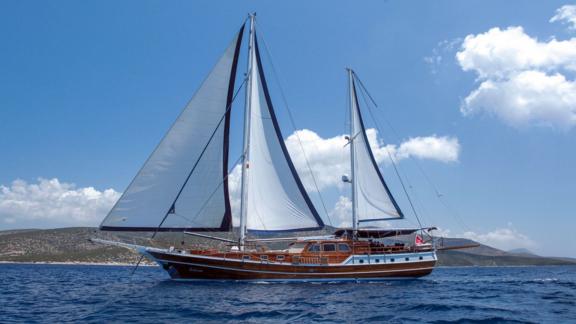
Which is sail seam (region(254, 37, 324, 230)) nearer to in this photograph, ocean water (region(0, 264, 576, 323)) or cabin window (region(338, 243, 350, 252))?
cabin window (region(338, 243, 350, 252))

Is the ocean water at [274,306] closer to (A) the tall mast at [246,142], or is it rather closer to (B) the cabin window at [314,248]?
(A) the tall mast at [246,142]

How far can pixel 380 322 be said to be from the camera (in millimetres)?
15102

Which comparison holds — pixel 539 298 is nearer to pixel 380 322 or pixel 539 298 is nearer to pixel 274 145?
pixel 380 322

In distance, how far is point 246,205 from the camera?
29344mm

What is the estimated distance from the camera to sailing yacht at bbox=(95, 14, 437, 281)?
2681 cm

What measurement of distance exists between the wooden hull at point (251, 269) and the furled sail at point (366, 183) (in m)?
4.58

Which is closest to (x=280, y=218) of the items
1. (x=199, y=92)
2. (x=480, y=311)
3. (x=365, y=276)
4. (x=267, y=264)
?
(x=267, y=264)

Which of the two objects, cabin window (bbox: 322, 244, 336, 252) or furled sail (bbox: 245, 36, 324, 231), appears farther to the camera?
cabin window (bbox: 322, 244, 336, 252)

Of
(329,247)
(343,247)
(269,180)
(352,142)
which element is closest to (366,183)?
(352,142)

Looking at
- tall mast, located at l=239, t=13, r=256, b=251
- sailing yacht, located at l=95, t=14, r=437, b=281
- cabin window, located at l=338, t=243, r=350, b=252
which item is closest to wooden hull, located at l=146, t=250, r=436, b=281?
sailing yacht, located at l=95, t=14, r=437, b=281

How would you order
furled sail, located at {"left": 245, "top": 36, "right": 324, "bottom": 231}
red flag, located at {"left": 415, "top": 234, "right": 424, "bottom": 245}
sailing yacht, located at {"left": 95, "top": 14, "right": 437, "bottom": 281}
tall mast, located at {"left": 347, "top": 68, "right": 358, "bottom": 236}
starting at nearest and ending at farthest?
sailing yacht, located at {"left": 95, "top": 14, "right": 437, "bottom": 281} → furled sail, located at {"left": 245, "top": 36, "right": 324, "bottom": 231} → tall mast, located at {"left": 347, "top": 68, "right": 358, "bottom": 236} → red flag, located at {"left": 415, "top": 234, "right": 424, "bottom": 245}

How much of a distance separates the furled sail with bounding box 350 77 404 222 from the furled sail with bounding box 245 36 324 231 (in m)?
5.47

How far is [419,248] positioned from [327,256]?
8.90 metres

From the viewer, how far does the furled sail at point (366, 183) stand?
34156mm
